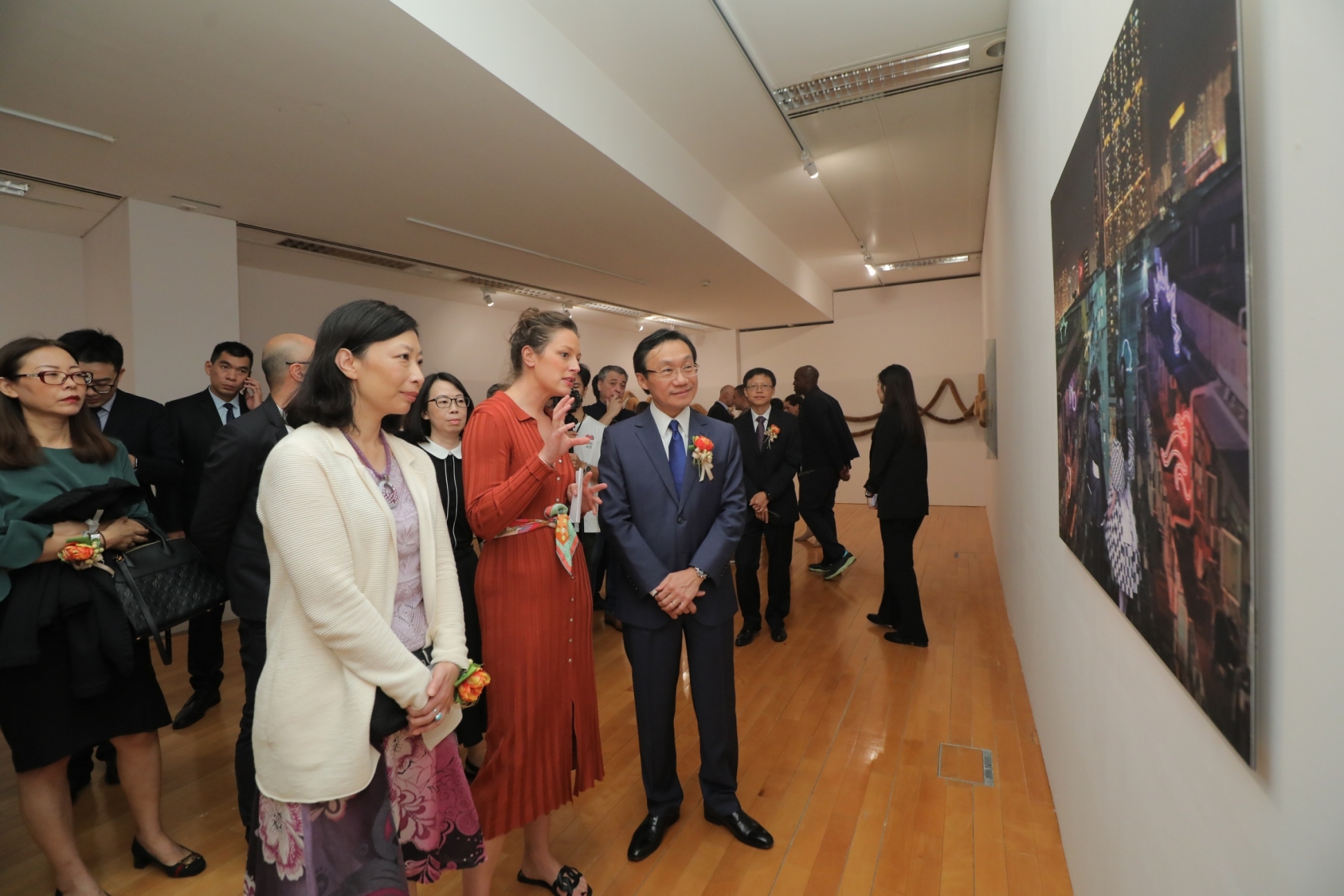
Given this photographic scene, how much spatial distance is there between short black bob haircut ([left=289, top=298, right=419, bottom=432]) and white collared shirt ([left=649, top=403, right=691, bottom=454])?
41.1 inches

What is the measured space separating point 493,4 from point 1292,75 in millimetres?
3492

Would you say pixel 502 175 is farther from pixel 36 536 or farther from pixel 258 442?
pixel 36 536

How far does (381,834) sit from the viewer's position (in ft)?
4.52

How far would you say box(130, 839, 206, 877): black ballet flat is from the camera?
219cm

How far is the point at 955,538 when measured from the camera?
756cm

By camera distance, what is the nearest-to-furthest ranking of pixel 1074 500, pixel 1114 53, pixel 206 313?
pixel 1114 53
pixel 1074 500
pixel 206 313

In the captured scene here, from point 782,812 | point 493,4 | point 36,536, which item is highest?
point 493,4

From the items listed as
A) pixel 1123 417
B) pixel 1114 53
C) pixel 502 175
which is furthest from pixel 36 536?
pixel 502 175

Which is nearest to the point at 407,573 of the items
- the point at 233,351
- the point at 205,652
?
the point at 205,652

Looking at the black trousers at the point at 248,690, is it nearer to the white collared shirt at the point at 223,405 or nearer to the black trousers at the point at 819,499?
the white collared shirt at the point at 223,405

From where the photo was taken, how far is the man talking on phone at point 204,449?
3.38 metres

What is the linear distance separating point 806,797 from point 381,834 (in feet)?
5.56

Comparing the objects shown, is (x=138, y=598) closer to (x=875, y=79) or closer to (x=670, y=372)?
(x=670, y=372)

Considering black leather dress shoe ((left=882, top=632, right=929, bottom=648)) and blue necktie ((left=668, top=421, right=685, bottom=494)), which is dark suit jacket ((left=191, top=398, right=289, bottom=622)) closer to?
blue necktie ((left=668, top=421, right=685, bottom=494))
